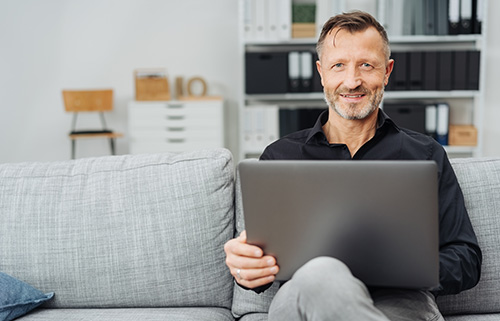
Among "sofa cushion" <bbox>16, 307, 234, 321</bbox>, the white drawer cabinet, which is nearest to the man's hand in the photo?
"sofa cushion" <bbox>16, 307, 234, 321</bbox>

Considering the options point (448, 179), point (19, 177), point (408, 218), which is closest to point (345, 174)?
point (408, 218)

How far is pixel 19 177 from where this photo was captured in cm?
161

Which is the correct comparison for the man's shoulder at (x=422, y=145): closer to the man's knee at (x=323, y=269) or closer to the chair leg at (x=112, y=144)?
the man's knee at (x=323, y=269)

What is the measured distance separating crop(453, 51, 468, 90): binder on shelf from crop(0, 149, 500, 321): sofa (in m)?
2.49

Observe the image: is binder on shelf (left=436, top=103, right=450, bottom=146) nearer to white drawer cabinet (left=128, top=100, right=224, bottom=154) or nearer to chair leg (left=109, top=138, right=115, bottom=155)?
white drawer cabinet (left=128, top=100, right=224, bottom=154)

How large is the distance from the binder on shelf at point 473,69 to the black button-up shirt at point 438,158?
262 centimetres

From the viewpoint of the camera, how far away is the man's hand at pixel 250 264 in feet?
3.71

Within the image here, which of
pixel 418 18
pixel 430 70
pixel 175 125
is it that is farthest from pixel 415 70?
pixel 175 125

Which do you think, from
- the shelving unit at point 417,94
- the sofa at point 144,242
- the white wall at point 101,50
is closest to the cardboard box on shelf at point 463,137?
the shelving unit at point 417,94

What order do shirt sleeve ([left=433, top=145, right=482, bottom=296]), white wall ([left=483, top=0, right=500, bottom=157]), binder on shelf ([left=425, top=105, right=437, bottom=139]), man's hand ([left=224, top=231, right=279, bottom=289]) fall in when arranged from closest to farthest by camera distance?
1. man's hand ([left=224, top=231, right=279, bottom=289])
2. shirt sleeve ([left=433, top=145, right=482, bottom=296])
3. binder on shelf ([left=425, top=105, right=437, bottom=139])
4. white wall ([left=483, top=0, right=500, bottom=157])

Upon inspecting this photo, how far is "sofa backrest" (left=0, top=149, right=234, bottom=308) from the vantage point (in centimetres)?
153

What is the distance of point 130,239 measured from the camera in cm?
153

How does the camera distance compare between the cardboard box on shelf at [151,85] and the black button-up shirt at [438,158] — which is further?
the cardboard box on shelf at [151,85]

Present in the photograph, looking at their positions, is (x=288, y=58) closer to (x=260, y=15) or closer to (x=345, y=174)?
(x=260, y=15)
